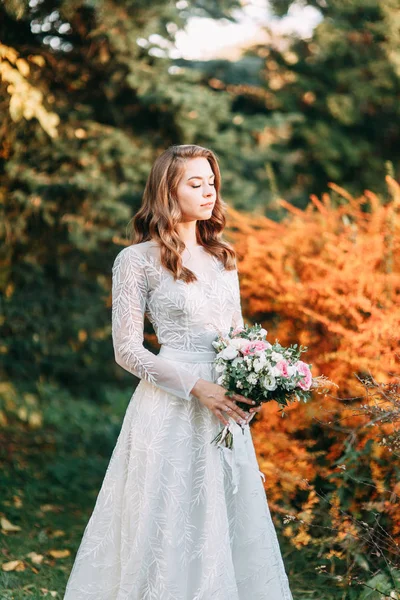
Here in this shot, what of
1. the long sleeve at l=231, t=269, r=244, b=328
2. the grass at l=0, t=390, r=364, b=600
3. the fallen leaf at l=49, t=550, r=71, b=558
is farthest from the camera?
the fallen leaf at l=49, t=550, r=71, b=558

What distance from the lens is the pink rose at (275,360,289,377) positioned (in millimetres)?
2479

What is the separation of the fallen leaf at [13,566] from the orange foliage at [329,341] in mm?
1488

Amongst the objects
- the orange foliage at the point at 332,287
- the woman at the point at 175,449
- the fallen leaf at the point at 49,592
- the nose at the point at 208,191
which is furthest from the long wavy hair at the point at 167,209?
the fallen leaf at the point at 49,592

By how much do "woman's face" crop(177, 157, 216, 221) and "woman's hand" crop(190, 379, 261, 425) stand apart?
0.71 meters

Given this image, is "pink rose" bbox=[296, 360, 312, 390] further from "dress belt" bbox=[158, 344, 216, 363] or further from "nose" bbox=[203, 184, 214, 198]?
"nose" bbox=[203, 184, 214, 198]

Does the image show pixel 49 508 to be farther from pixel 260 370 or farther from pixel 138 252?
pixel 260 370

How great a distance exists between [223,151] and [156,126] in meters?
0.68

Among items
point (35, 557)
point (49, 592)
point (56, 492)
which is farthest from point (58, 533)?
point (49, 592)

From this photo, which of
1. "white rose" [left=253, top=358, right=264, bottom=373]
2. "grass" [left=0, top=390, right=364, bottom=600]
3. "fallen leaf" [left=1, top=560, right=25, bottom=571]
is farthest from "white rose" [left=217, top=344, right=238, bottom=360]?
"fallen leaf" [left=1, top=560, right=25, bottom=571]

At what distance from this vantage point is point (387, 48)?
7203 millimetres

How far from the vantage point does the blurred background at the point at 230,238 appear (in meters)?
3.85

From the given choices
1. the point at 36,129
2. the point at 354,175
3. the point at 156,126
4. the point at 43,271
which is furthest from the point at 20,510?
the point at 354,175

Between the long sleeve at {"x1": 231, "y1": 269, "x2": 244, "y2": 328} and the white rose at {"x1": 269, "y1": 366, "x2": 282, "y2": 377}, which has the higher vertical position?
the long sleeve at {"x1": 231, "y1": 269, "x2": 244, "y2": 328}

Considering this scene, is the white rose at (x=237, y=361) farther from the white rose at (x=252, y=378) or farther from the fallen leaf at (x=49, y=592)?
the fallen leaf at (x=49, y=592)
